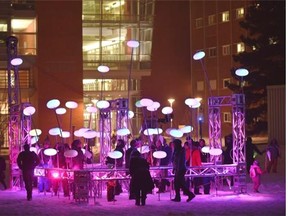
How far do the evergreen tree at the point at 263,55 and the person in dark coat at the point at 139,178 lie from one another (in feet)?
95.3

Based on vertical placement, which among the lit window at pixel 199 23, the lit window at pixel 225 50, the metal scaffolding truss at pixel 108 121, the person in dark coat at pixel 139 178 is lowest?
the person in dark coat at pixel 139 178

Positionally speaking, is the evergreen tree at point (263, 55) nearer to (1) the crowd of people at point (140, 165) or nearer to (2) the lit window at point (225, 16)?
(2) the lit window at point (225, 16)

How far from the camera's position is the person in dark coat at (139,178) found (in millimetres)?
16641

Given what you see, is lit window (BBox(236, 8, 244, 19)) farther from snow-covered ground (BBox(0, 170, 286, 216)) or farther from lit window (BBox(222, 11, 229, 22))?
snow-covered ground (BBox(0, 170, 286, 216))

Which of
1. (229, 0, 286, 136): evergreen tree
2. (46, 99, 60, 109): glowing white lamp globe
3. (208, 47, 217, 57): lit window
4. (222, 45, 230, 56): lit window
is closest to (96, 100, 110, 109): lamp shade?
(46, 99, 60, 109): glowing white lamp globe

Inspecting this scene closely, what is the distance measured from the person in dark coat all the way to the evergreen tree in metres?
29.1

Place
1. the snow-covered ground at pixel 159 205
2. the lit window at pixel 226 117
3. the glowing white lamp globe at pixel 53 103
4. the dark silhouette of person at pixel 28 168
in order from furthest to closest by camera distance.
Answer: the lit window at pixel 226 117 → the glowing white lamp globe at pixel 53 103 → the dark silhouette of person at pixel 28 168 → the snow-covered ground at pixel 159 205

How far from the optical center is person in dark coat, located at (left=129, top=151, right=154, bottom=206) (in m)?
16.6

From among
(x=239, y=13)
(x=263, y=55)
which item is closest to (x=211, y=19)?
(x=239, y=13)

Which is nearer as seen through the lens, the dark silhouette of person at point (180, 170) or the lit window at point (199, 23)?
the dark silhouette of person at point (180, 170)

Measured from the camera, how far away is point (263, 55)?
1794 inches

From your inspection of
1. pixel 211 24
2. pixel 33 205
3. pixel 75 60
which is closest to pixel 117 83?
pixel 75 60

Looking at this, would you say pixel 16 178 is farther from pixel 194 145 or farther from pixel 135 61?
pixel 135 61

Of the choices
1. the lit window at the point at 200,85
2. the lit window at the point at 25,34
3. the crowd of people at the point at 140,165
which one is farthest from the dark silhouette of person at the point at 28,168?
the lit window at the point at 200,85
